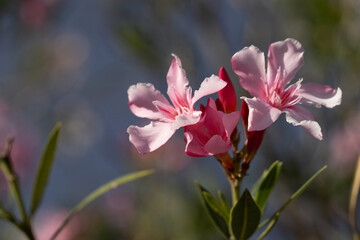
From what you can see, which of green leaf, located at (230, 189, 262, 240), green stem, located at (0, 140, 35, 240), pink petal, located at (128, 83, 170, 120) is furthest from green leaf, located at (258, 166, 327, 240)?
green stem, located at (0, 140, 35, 240)

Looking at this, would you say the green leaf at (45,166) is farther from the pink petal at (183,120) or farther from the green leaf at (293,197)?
the green leaf at (293,197)

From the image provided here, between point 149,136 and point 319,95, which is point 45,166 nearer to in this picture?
point 149,136

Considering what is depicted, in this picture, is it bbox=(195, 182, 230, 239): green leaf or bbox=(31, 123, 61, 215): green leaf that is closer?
bbox=(195, 182, 230, 239): green leaf

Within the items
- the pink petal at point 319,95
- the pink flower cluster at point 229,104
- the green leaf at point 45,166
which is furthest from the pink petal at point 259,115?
the green leaf at point 45,166

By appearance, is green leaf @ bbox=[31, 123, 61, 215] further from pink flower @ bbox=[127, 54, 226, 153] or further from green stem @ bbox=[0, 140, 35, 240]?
pink flower @ bbox=[127, 54, 226, 153]

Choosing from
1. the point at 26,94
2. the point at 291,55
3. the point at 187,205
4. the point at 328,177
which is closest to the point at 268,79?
the point at 291,55
